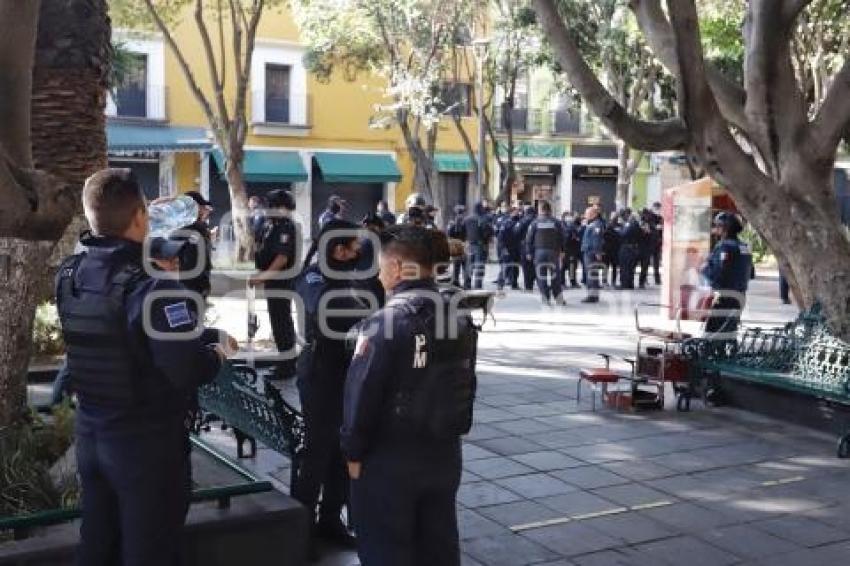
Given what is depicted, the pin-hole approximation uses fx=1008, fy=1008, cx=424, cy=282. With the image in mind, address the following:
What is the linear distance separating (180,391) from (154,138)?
28470mm

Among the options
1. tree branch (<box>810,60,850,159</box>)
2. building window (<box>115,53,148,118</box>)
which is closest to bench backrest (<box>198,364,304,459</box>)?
tree branch (<box>810,60,850,159</box>)

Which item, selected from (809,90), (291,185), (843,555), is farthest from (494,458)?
(291,185)

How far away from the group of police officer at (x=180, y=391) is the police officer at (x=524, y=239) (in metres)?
14.2

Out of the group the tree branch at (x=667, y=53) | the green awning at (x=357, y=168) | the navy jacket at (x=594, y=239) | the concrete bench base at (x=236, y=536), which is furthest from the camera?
the green awning at (x=357, y=168)

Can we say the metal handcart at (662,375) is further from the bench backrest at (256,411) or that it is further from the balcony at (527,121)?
the balcony at (527,121)

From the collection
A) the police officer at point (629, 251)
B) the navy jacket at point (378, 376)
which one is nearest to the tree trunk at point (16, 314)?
the navy jacket at point (378, 376)

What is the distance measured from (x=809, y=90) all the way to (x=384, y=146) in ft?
60.1

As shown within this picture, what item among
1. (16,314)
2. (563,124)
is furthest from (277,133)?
(16,314)

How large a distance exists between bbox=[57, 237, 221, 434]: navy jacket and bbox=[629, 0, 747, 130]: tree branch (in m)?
6.12

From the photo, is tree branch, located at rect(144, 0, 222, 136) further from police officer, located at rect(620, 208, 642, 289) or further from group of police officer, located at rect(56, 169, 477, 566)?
group of police officer, located at rect(56, 169, 477, 566)

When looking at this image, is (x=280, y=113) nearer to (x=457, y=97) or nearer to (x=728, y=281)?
(x=457, y=97)

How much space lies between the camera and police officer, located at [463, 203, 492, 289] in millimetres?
18156

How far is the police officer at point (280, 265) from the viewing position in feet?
29.2

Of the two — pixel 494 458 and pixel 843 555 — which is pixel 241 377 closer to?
pixel 494 458
